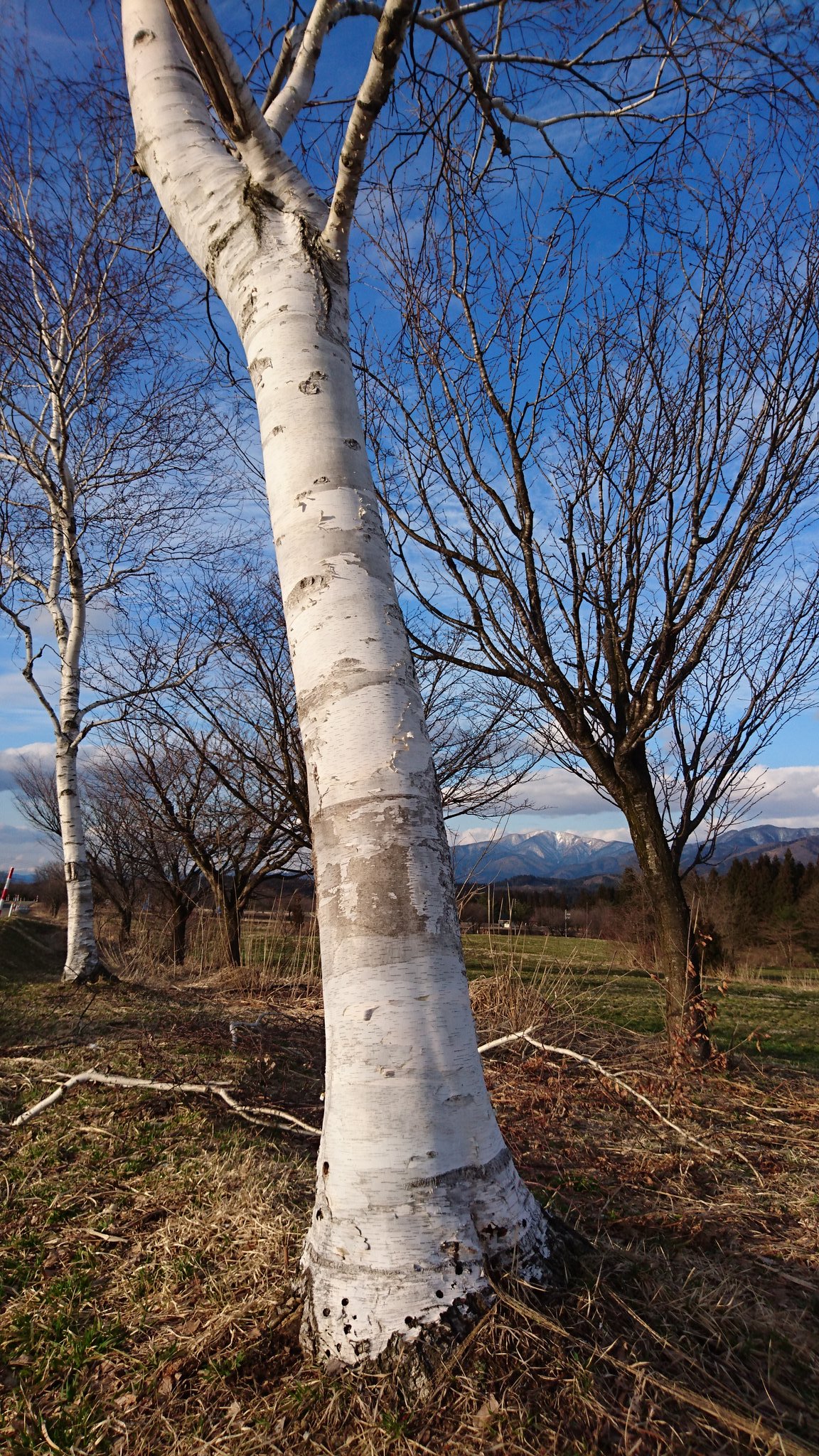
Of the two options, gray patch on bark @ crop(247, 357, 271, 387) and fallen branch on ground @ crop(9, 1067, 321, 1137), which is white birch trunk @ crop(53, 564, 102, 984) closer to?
fallen branch on ground @ crop(9, 1067, 321, 1137)

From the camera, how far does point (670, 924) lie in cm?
462

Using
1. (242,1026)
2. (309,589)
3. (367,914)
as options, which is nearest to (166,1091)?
(242,1026)

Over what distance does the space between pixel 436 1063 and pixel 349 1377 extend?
0.56m

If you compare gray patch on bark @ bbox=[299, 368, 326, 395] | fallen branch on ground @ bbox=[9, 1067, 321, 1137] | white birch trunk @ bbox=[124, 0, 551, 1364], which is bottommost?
fallen branch on ground @ bbox=[9, 1067, 321, 1137]

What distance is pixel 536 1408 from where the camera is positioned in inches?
49.6

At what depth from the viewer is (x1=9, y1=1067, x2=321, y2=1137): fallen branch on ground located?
2963mm

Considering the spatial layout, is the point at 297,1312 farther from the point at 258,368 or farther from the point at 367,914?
the point at 258,368

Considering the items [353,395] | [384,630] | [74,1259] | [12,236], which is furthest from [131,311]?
[74,1259]

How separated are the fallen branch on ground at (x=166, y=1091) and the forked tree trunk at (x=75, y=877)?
365 centimetres

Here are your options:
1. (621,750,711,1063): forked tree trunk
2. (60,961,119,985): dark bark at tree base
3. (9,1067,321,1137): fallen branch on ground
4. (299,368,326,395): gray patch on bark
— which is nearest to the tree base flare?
(9,1067,321,1137): fallen branch on ground

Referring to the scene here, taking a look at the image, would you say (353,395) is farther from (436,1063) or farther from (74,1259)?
(74,1259)

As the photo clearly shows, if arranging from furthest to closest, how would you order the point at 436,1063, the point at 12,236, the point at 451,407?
the point at 12,236, the point at 451,407, the point at 436,1063

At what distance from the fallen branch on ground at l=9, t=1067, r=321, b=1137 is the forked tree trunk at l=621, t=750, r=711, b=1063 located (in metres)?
2.57

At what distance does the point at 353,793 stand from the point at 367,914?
25 centimetres
